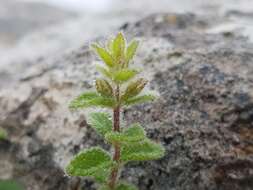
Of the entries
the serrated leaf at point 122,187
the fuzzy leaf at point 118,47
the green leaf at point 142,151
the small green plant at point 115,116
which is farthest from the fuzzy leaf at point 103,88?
the serrated leaf at point 122,187

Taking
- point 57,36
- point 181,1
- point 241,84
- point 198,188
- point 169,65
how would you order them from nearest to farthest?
point 198,188
point 241,84
point 169,65
point 57,36
point 181,1

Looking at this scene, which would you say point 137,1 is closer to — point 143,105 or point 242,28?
point 242,28

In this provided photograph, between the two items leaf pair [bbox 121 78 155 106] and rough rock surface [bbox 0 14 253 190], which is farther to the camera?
rough rock surface [bbox 0 14 253 190]

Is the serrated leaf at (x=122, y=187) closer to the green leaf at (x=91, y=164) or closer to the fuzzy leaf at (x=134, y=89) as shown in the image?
the green leaf at (x=91, y=164)

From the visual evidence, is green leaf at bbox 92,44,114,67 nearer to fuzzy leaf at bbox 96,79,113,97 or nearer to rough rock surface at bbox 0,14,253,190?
fuzzy leaf at bbox 96,79,113,97

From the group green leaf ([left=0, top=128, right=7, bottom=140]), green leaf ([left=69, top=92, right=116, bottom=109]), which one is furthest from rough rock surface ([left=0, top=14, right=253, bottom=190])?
green leaf ([left=69, top=92, right=116, bottom=109])

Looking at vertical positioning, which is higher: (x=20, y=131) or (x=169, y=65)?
(x=169, y=65)

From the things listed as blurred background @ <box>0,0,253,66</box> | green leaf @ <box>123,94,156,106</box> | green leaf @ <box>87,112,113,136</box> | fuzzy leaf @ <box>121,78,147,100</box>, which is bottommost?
blurred background @ <box>0,0,253,66</box>

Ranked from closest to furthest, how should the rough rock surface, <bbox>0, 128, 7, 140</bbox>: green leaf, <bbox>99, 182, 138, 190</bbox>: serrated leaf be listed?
<bbox>99, 182, 138, 190</bbox>: serrated leaf, the rough rock surface, <bbox>0, 128, 7, 140</bbox>: green leaf

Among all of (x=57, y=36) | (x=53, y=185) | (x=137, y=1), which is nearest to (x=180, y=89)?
(x=53, y=185)
